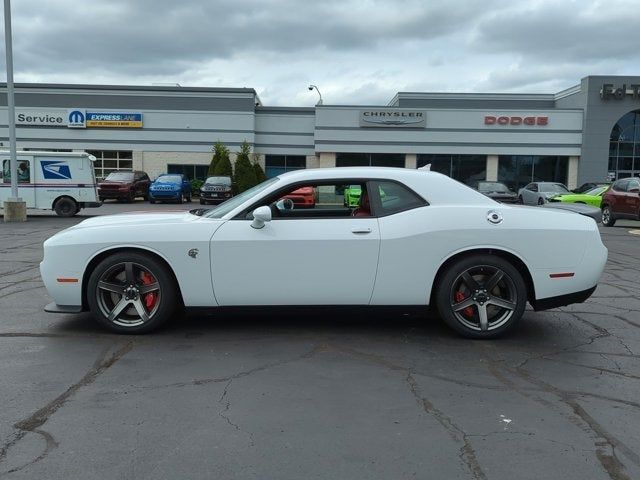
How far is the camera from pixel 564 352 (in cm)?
525

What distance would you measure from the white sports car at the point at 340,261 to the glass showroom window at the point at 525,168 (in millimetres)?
36199

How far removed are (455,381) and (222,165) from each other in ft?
Result: 111

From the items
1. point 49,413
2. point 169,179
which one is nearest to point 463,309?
point 49,413

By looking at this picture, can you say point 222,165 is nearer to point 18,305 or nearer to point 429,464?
point 18,305

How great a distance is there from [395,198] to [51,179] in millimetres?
18249

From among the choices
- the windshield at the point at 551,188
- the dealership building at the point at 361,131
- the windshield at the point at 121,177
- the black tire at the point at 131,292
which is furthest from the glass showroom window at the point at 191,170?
the black tire at the point at 131,292

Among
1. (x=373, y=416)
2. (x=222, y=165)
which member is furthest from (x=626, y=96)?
(x=373, y=416)

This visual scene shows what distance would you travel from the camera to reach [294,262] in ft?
17.5

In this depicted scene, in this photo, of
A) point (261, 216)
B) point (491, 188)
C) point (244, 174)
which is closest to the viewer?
point (261, 216)

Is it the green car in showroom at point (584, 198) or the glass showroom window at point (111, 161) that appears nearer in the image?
the green car in showroom at point (584, 198)

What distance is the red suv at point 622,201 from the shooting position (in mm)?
18859

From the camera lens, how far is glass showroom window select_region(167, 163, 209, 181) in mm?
41250

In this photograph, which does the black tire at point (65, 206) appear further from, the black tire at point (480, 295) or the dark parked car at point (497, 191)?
the black tire at point (480, 295)

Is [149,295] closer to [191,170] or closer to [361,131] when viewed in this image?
[361,131]
